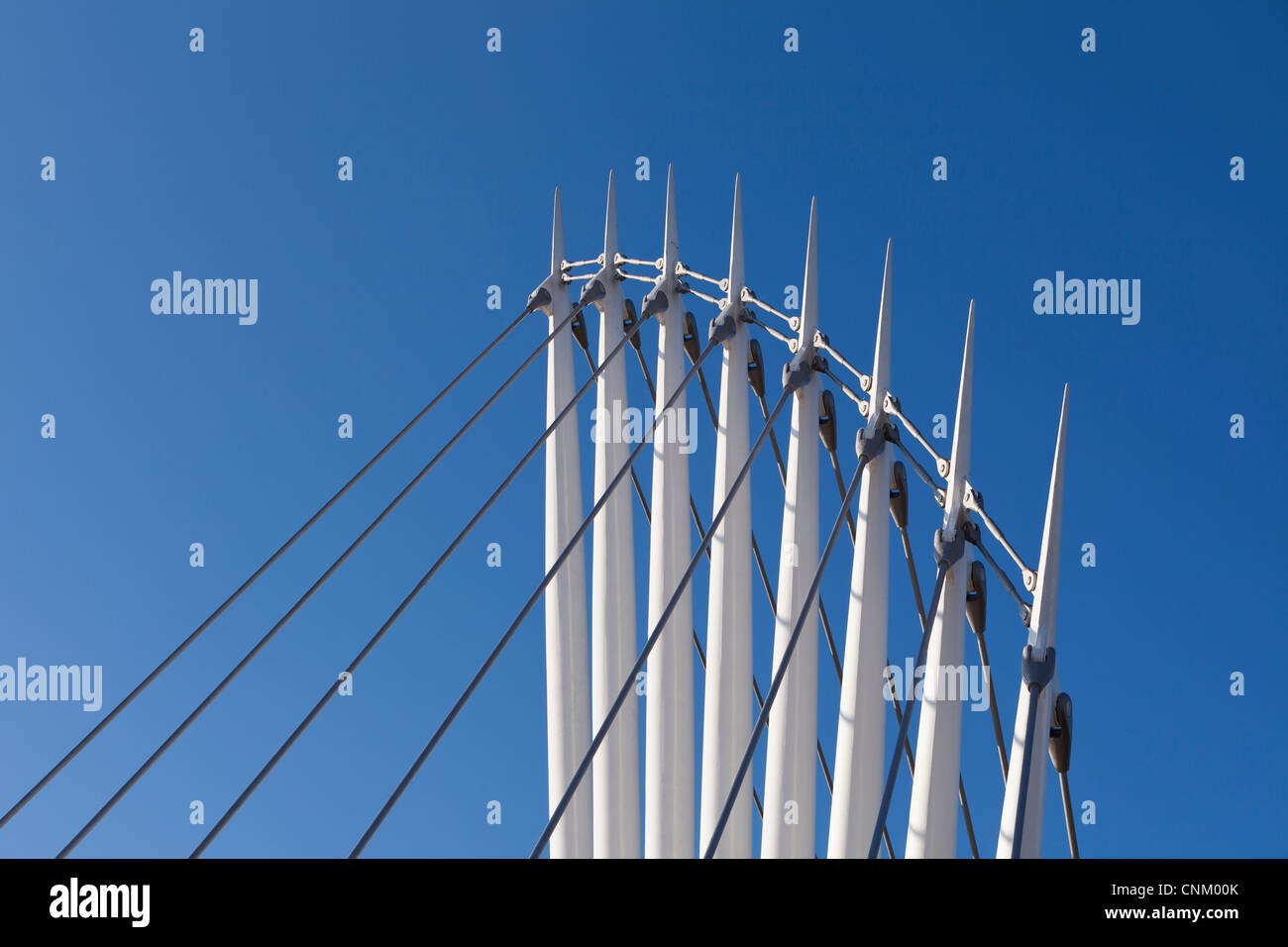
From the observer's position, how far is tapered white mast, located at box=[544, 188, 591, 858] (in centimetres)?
1681

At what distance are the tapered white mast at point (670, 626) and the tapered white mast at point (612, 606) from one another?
35 cm

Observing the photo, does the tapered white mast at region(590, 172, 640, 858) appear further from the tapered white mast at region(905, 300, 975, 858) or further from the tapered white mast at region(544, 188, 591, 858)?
the tapered white mast at region(905, 300, 975, 858)

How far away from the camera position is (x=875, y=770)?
1326cm

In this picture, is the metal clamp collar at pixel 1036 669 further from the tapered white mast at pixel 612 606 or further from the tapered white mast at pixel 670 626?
the tapered white mast at pixel 612 606

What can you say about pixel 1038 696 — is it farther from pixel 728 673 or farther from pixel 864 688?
pixel 728 673

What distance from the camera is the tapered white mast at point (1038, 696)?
9.98 m

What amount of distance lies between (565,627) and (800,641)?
407 cm

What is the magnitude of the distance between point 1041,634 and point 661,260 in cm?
1012

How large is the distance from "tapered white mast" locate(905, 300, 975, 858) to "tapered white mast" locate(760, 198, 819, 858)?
2235 mm

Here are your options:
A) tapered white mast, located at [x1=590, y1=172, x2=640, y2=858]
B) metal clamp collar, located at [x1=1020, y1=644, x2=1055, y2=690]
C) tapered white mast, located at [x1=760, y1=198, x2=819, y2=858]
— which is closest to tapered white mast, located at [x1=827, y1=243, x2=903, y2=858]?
tapered white mast, located at [x1=760, y1=198, x2=819, y2=858]

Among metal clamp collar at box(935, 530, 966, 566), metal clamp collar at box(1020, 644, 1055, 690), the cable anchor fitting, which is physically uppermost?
metal clamp collar at box(935, 530, 966, 566)
